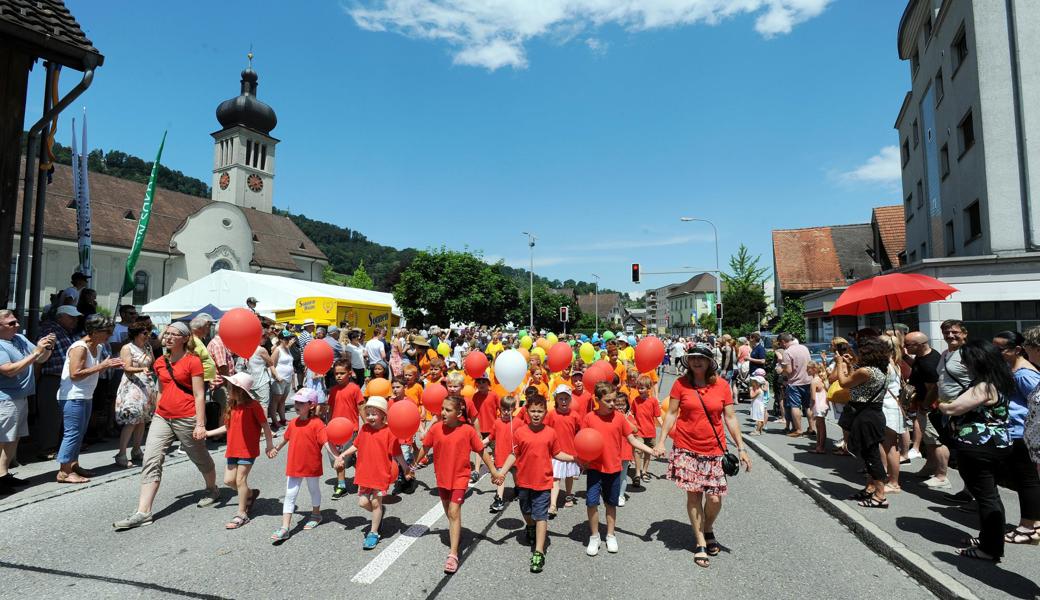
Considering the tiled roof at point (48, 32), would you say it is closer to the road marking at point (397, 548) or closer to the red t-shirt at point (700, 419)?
the road marking at point (397, 548)

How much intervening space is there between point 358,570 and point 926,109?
2295cm

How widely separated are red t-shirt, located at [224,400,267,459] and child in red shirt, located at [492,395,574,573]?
2.40 metres

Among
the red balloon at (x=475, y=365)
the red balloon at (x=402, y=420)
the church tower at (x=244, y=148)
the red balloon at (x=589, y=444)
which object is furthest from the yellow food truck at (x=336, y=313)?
the church tower at (x=244, y=148)

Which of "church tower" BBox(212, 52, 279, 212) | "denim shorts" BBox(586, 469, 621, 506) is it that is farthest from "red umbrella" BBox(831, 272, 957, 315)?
"church tower" BBox(212, 52, 279, 212)

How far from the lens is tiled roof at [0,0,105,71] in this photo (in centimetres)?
832

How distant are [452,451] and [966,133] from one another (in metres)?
A: 18.5

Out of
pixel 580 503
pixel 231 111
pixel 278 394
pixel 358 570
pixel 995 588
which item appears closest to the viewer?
pixel 995 588

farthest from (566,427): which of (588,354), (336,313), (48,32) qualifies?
(336,313)

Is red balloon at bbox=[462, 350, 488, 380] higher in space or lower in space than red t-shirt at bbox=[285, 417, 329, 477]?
higher

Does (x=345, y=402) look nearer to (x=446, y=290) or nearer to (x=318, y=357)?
(x=318, y=357)

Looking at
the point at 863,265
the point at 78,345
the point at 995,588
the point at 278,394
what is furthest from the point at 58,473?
the point at 863,265

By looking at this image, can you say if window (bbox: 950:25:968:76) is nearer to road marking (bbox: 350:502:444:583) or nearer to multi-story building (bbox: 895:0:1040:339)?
multi-story building (bbox: 895:0:1040:339)

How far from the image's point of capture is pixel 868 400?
217 inches

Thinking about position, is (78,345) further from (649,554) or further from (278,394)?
(649,554)
